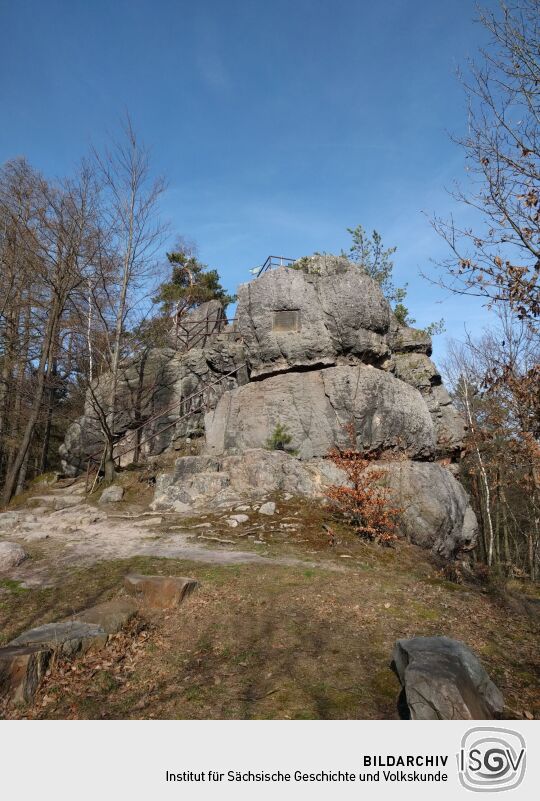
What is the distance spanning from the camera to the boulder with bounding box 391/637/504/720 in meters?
3.50

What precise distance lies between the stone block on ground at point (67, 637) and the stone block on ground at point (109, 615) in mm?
152

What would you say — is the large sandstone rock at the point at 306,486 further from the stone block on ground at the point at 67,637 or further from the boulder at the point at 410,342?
the boulder at the point at 410,342

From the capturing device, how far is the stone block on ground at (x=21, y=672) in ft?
13.5

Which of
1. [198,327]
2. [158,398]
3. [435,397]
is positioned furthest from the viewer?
[198,327]

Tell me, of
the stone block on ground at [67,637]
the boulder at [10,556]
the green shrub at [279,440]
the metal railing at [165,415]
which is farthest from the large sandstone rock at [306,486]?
the stone block on ground at [67,637]

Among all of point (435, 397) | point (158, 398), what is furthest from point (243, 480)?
point (435, 397)

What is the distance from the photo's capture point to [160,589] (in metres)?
6.50

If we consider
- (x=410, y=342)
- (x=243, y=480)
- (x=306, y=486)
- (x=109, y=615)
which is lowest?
(x=109, y=615)

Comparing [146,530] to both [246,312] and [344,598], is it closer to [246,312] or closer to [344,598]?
[344,598]

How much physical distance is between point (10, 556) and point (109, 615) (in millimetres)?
3643

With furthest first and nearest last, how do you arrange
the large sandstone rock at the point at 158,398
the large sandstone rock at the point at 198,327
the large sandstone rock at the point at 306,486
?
the large sandstone rock at the point at 198,327 < the large sandstone rock at the point at 158,398 < the large sandstone rock at the point at 306,486

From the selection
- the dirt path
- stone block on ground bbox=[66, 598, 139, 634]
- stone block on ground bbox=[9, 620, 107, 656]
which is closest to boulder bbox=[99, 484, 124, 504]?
the dirt path

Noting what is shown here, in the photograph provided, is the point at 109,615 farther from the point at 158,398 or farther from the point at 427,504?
the point at 158,398

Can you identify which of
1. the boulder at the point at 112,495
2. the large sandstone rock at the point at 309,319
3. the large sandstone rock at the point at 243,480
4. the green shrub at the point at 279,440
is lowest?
the boulder at the point at 112,495
